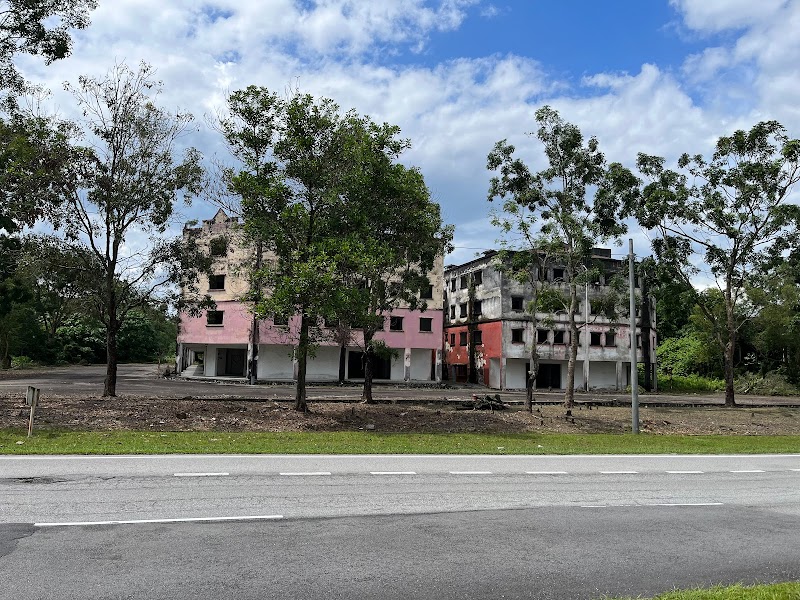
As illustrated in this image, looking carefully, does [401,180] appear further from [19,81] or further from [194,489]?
[194,489]

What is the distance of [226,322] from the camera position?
49.6 metres

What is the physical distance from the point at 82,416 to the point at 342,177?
1207 cm

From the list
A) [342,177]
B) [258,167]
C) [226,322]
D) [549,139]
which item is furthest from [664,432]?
[226,322]

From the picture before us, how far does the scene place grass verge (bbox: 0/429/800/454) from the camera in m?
15.6

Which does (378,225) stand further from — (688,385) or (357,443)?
(688,385)

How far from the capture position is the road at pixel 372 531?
240 inches

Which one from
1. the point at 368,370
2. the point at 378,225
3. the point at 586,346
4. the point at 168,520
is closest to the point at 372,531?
the point at 168,520

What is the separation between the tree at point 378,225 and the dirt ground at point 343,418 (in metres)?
3.91

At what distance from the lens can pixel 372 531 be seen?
8.04m

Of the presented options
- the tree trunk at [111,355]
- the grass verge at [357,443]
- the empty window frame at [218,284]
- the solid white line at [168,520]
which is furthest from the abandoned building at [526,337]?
the solid white line at [168,520]

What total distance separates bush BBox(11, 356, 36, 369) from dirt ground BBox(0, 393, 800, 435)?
38543 millimetres

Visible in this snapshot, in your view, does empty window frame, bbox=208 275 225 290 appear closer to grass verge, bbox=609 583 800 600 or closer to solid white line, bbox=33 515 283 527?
solid white line, bbox=33 515 283 527

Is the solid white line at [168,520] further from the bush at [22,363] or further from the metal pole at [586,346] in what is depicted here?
the bush at [22,363]

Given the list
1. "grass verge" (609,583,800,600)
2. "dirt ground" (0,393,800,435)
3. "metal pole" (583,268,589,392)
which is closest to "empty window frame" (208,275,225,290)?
"dirt ground" (0,393,800,435)
